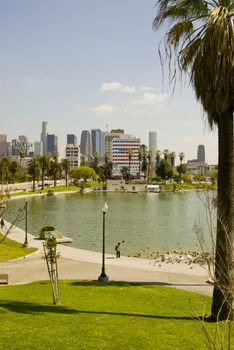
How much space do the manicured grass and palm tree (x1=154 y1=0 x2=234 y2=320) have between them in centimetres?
2111

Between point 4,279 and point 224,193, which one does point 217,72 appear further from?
point 4,279

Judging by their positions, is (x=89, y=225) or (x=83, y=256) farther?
(x=89, y=225)

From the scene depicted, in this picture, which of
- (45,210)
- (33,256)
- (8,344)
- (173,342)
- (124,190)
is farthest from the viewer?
(124,190)

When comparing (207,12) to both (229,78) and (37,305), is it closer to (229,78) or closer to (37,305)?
(229,78)

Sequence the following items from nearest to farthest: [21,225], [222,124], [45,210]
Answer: [222,124] < [21,225] < [45,210]

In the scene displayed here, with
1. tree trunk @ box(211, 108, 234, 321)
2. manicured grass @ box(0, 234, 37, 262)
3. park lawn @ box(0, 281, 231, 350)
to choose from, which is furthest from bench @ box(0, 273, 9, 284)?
tree trunk @ box(211, 108, 234, 321)

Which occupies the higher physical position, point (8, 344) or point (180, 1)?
point (180, 1)

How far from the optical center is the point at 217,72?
1345cm

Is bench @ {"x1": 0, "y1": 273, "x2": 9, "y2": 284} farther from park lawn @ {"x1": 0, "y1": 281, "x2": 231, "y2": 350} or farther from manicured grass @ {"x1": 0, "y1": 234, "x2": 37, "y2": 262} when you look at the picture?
manicured grass @ {"x1": 0, "y1": 234, "x2": 37, "y2": 262}

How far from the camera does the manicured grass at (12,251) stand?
33.0 metres

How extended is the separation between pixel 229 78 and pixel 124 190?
149 meters

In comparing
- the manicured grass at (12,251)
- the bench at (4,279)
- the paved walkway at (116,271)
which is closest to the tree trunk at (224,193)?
the paved walkway at (116,271)

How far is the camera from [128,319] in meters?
14.2

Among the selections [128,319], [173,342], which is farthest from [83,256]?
[173,342]
